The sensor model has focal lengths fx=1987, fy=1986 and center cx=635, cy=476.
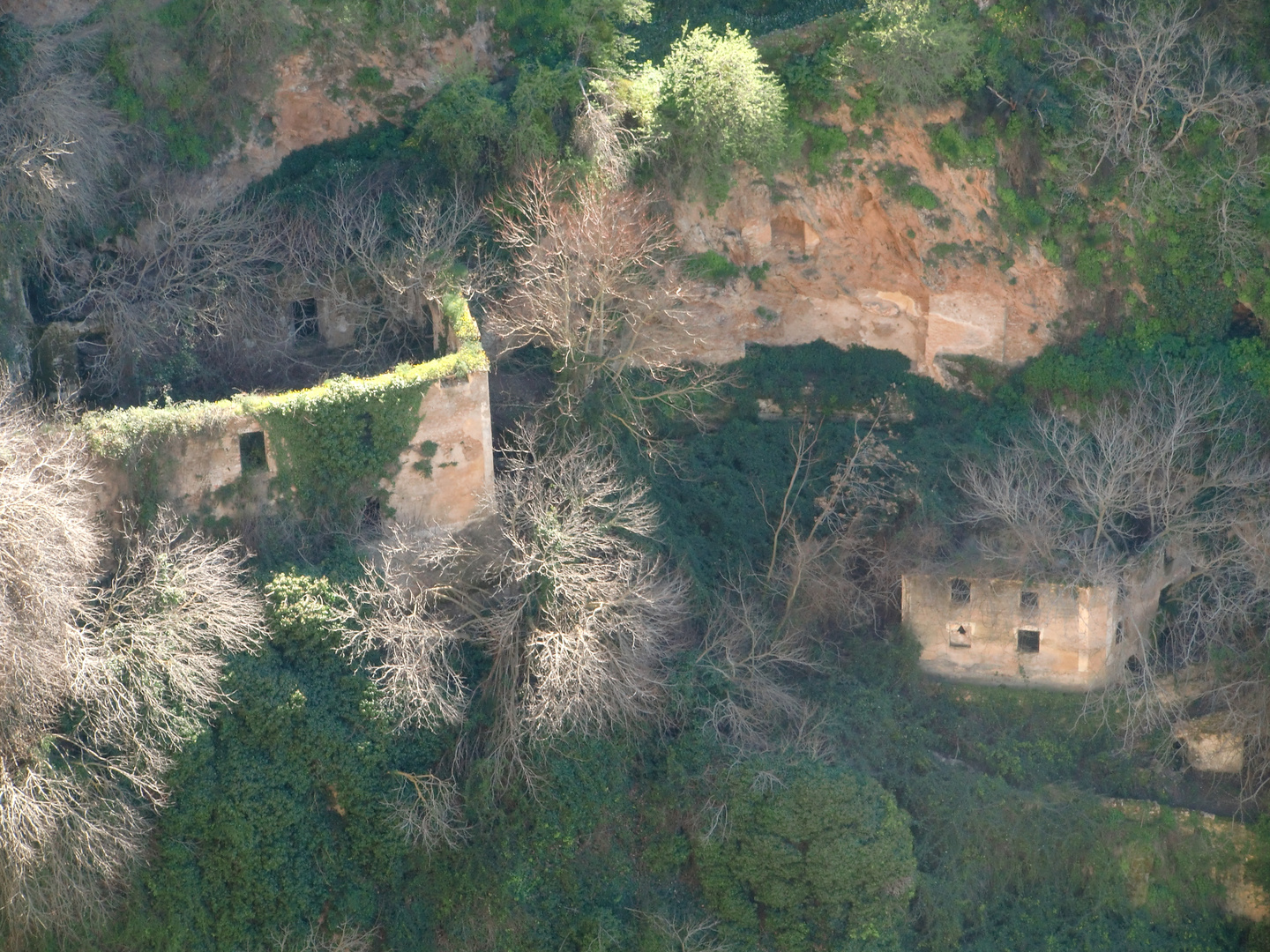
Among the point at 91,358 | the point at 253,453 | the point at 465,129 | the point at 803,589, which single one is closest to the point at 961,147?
the point at 803,589

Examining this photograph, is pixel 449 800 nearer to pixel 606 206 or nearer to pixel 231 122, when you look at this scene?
pixel 606 206

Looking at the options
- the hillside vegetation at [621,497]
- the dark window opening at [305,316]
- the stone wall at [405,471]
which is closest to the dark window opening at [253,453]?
the stone wall at [405,471]

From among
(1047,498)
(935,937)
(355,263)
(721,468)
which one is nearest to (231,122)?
(355,263)

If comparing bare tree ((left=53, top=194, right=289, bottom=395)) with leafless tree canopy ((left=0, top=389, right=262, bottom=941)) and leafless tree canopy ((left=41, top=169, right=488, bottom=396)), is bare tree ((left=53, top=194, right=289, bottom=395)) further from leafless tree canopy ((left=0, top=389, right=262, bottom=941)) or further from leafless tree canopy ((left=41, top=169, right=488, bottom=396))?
leafless tree canopy ((left=0, top=389, right=262, bottom=941))

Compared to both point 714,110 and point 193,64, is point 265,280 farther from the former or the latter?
point 714,110

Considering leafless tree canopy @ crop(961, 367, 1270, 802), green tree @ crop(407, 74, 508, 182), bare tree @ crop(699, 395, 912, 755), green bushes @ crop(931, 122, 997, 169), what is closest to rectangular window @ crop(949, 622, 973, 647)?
bare tree @ crop(699, 395, 912, 755)

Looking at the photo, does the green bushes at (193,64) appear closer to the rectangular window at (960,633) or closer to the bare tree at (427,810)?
the bare tree at (427,810)
